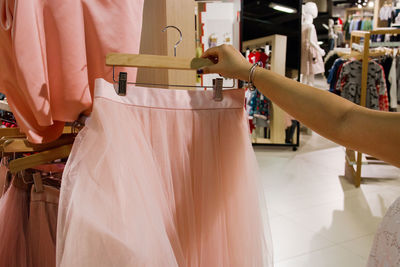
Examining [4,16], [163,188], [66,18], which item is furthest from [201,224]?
[4,16]

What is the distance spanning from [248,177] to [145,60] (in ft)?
1.59

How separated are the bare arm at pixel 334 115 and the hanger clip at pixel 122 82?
305 mm

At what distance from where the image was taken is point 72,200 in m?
0.72

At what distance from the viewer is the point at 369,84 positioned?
3.70 meters

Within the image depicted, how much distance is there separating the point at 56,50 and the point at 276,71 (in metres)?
4.43

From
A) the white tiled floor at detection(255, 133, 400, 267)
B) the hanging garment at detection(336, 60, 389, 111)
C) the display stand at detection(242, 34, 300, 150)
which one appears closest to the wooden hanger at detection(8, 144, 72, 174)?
the white tiled floor at detection(255, 133, 400, 267)

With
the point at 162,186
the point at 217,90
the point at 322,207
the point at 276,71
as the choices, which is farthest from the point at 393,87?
the point at 162,186

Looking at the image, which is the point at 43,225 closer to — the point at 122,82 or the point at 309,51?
the point at 122,82

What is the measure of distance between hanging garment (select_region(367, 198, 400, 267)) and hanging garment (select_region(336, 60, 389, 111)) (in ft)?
10.5

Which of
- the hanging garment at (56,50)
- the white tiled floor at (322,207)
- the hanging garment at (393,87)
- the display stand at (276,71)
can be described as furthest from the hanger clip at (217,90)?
the display stand at (276,71)

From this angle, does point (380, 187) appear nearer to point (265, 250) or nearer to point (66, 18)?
point (265, 250)

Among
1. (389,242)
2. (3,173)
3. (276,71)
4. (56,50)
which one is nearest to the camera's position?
(389,242)

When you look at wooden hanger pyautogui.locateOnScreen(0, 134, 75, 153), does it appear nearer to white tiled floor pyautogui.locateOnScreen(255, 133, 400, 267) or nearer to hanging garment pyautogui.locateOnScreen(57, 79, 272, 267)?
hanging garment pyautogui.locateOnScreen(57, 79, 272, 267)

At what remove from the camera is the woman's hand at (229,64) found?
3.09 feet
